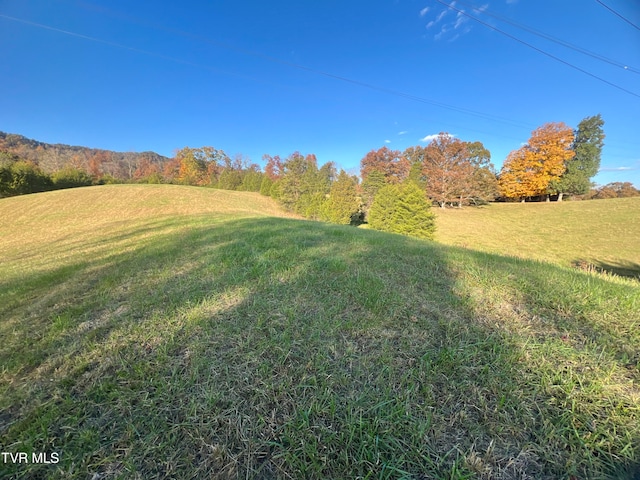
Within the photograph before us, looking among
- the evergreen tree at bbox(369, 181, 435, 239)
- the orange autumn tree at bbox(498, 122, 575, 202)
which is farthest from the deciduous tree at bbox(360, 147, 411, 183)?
the evergreen tree at bbox(369, 181, 435, 239)

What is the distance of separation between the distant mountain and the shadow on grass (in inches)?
1932

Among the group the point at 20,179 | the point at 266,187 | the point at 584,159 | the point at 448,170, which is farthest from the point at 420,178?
the point at 20,179

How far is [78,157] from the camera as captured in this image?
133 ft

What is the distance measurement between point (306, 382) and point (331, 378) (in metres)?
Answer: 0.17

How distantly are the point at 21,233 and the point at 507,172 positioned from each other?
45.4 metres

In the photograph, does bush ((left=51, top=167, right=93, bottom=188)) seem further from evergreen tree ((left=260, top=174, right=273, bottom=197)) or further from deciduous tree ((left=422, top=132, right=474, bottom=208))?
deciduous tree ((left=422, top=132, right=474, bottom=208))

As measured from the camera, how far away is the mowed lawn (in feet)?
43.6

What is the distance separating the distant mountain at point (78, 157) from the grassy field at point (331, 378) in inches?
1924

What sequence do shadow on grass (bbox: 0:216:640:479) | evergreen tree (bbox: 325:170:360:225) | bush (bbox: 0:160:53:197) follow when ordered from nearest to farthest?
shadow on grass (bbox: 0:216:640:479) < evergreen tree (bbox: 325:170:360:225) < bush (bbox: 0:160:53:197)

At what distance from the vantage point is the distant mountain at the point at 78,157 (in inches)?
1437

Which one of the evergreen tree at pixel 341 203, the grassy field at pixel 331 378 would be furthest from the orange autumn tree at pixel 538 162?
the grassy field at pixel 331 378

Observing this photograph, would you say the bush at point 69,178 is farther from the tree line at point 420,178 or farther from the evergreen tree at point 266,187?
the evergreen tree at point 266,187

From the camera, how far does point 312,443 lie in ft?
3.90

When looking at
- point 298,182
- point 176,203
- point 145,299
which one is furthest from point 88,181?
point 145,299
